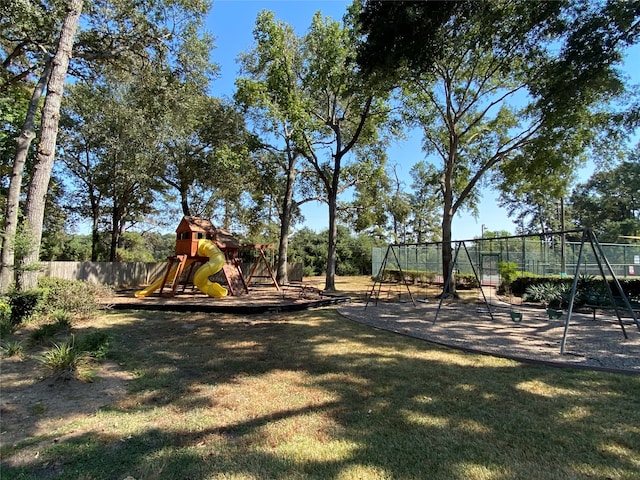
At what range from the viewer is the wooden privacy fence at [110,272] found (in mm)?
14637

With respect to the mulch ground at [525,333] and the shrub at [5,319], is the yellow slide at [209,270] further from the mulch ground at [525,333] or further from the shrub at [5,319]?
the shrub at [5,319]

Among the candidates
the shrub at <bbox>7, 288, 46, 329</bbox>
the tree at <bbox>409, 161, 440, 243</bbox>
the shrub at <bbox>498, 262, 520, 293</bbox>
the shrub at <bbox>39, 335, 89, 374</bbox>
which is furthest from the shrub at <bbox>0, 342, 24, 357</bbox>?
the tree at <bbox>409, 161, 440, 243</bbox>

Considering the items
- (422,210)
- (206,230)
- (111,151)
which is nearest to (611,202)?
(422,210)

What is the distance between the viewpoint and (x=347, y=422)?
3.13 m

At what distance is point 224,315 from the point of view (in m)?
9.31

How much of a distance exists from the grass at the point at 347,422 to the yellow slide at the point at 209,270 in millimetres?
7471

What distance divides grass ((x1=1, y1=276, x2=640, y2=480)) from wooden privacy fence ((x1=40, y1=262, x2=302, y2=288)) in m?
11.9

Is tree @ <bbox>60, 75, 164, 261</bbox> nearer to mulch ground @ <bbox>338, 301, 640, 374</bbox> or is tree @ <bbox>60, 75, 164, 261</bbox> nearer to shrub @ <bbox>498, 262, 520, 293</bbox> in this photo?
mulch ground @ <bbox>338, 301, 640, 374</bbox>

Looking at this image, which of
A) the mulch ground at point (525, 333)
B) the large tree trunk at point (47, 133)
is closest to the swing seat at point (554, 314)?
the mulch ground at point (525, 333)

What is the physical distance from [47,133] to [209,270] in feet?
21.4

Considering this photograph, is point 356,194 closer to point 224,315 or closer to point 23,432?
point 224,315

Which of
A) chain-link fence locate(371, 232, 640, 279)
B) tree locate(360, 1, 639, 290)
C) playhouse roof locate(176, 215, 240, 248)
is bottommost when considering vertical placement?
chain-link fence locate(371, 232, 640, 279)

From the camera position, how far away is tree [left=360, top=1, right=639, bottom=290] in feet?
25.4

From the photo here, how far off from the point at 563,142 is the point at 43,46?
55.2 ft
